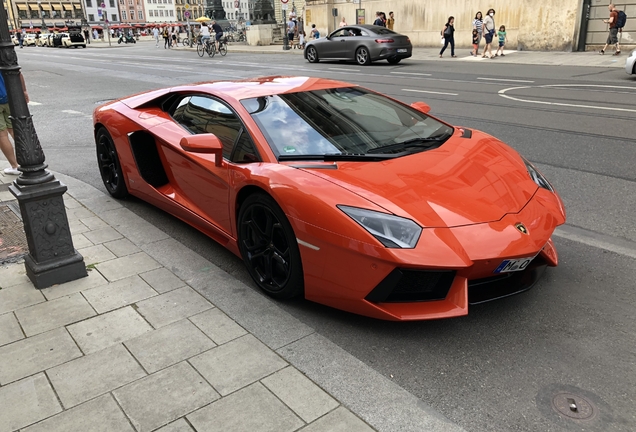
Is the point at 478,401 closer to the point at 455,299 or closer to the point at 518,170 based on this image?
the point at 455,299

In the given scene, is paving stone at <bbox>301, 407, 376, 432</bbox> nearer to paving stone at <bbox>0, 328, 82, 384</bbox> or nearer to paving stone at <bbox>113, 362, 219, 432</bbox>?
paving stone at <bbox>113, 362, 219, 432</bbox>

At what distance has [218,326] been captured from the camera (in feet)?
10.4

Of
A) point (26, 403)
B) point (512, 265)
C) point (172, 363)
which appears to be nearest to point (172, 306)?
point (172, 363)

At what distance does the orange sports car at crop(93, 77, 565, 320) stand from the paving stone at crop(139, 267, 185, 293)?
453 mm

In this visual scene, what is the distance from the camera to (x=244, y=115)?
382cm

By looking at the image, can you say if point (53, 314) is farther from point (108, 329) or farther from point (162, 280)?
point (162, 280)

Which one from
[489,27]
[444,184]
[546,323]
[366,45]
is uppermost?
[489,27]

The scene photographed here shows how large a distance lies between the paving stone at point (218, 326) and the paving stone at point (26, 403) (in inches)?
33.0

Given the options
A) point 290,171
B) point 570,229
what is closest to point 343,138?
point 290,171

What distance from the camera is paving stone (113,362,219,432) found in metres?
2.43

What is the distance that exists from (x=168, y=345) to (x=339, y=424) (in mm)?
1135

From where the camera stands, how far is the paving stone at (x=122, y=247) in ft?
14.0

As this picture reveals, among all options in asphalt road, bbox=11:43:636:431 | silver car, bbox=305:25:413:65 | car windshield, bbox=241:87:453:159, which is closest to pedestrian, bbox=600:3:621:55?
silver car, bbox=305:25:413:65

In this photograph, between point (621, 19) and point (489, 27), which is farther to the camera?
point (489, 27)
